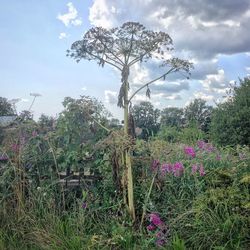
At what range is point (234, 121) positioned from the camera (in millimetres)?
13000

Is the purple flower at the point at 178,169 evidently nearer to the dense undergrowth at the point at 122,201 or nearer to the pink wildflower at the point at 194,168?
the dense undergrowth at the point at 122,201

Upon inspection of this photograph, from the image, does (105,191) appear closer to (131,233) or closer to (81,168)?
(81,168)

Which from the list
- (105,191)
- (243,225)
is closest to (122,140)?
(105,191)

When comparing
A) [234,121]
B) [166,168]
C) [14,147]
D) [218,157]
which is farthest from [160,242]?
[234,121]

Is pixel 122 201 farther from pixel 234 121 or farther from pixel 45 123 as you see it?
pixel 234 121

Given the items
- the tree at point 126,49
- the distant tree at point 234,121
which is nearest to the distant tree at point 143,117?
the tree at point 126,49

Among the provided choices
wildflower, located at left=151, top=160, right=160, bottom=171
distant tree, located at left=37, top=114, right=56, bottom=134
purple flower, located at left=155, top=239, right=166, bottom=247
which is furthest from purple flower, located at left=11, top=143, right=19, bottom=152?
purple flower, located at left=155, top=239, right=166, bottom=247

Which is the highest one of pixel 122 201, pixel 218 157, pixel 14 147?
pixel 14 147

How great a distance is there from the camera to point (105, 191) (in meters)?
4.23

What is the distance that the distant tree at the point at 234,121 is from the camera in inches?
507

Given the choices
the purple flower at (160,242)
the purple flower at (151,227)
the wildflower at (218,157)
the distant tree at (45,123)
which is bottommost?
the purple flower at (160,242)

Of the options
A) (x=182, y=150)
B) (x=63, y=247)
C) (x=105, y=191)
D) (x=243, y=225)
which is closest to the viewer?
(x=243, y=225)

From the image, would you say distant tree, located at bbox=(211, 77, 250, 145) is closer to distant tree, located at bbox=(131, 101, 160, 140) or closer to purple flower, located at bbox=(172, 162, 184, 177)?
distant tree, located at bbox=(131, 101, 160, 140)

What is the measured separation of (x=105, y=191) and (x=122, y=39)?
5.26 ft
